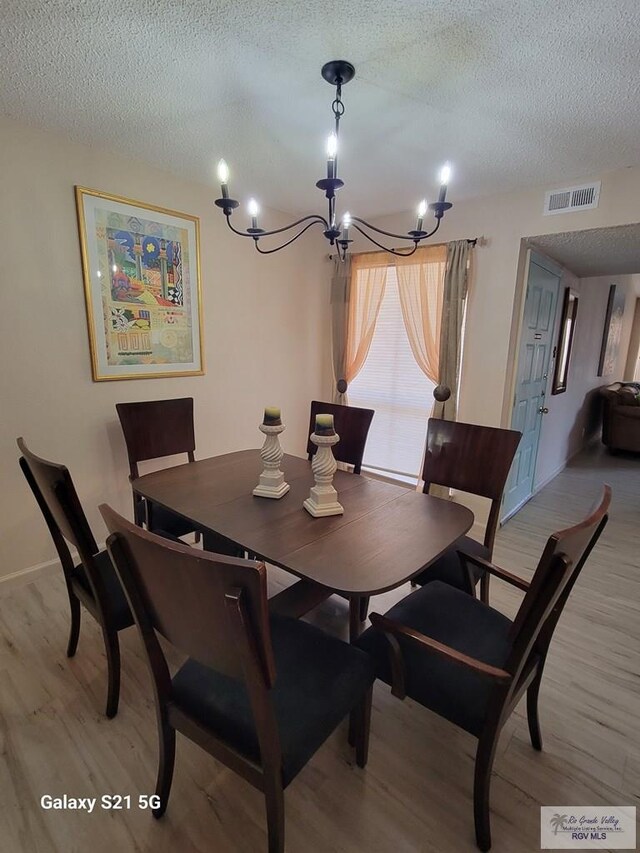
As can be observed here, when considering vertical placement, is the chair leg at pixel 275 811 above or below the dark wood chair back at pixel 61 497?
below

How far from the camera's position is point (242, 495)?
179 cm

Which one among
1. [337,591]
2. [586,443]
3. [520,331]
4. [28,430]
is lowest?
[586,443]

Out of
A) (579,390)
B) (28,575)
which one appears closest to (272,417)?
(28,575)

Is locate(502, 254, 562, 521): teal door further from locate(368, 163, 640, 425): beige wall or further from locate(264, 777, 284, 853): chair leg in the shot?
locate(264, 777, 284, 853): chair leg

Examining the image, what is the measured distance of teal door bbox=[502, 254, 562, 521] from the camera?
9.84ft

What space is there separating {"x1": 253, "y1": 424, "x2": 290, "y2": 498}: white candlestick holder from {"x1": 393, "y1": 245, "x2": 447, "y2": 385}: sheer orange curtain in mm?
1787

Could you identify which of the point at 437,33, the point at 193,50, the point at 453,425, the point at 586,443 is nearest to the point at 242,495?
the point at 453,425

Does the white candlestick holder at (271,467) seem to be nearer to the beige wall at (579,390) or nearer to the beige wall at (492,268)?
the beige wall at (492,268)

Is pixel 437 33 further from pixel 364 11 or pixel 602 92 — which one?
pixel 602 92

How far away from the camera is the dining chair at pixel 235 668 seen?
0.80m

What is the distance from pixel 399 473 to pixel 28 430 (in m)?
2.72

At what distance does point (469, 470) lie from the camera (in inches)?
80.1

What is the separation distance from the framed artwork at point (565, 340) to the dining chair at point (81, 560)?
405cm

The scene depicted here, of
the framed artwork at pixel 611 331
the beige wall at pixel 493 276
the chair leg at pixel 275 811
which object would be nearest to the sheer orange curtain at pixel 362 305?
the beige wall at pixel 493 276
